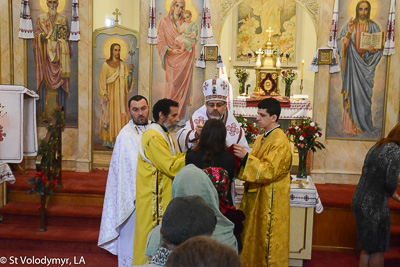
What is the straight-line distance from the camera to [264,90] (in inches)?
374

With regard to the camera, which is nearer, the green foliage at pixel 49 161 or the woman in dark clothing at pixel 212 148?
the woman in dark clothing at pixel 212 148

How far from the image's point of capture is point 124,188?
13.3ft

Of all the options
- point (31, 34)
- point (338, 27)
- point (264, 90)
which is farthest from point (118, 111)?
point (338, 27)

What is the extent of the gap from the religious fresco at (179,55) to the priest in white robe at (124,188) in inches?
132

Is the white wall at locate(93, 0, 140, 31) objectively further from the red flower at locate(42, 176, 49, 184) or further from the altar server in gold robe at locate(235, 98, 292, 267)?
the altar server in gold robe at locate(235, 98, 292, 267)

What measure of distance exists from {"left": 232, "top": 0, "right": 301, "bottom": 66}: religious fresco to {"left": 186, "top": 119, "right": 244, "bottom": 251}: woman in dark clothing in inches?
360

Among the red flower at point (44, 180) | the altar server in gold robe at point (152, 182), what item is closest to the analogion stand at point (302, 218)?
the altar server in gold robe at point (152, 182)

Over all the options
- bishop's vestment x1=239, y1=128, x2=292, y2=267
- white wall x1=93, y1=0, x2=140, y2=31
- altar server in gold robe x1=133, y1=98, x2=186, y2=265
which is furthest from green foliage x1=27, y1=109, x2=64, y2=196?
white wall x1=93, y1=0, x2=140, y2=31

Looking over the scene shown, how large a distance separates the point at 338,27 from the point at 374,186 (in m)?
4.05

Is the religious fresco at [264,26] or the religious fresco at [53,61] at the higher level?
the religious fresco at [264,26]

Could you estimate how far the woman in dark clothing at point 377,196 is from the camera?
3.87m

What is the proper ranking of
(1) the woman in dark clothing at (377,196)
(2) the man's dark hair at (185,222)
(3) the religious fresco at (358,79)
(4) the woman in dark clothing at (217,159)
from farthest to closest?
(3) the religious fresco at (358,79)
(1) the woman in dark clothing at (377,196)
(4) the woman in dark clothing at (217,159)
(2) the man's dark hair at (185,222)

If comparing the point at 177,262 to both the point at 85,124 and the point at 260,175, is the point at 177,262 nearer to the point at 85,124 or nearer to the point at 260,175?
the point at 260,175

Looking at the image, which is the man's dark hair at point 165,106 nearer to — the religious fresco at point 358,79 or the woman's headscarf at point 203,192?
the woman's headscarf at point 203,192
